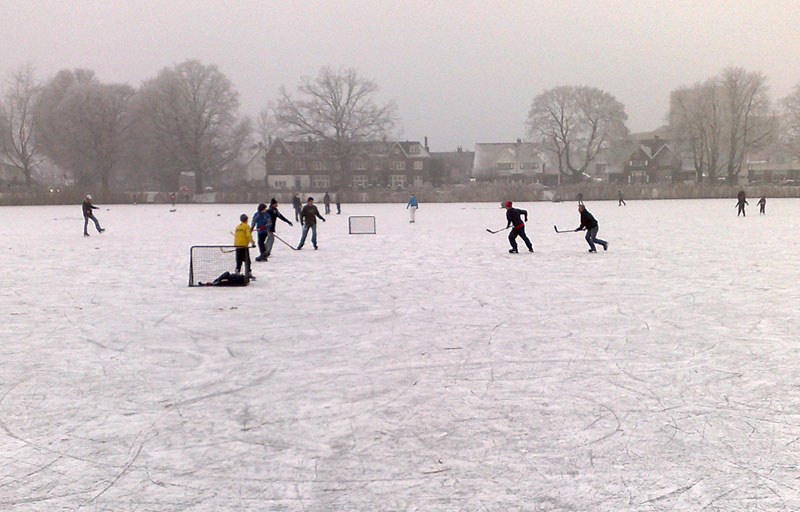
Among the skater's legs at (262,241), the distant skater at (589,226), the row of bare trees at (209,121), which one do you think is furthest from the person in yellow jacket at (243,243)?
the row of bare trees at (209,121)

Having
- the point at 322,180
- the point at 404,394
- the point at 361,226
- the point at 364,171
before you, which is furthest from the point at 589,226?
the point at 322,180

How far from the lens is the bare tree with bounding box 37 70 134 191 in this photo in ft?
196

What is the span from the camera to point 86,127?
2359 inches

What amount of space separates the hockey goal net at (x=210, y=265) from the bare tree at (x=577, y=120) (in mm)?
59187

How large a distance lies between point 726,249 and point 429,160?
71558mm

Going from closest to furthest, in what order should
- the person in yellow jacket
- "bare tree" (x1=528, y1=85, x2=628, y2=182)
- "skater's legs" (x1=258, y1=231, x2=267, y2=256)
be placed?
1. the person in yellow jacket
2. "skater's legs" (x1=258, y1=231, x2=267, y2=256)
3. "bare tree" (x1=528, y1=85, x2=628, y2=182)

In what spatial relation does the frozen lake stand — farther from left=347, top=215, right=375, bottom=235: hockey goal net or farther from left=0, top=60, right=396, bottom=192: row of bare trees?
left=0, top=60, right=396, bottom=192: row of bare trees

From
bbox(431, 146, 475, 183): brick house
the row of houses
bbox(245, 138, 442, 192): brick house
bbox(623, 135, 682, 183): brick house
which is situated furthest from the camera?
bbox(431, 146, 475, 183): brick house

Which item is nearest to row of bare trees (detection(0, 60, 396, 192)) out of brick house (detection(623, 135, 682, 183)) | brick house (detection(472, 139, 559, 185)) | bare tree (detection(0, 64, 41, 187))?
bare tree (detection(0, 64, 41, 187))

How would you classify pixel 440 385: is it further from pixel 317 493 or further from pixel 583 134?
pixel 583 134

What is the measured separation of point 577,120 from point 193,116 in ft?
136

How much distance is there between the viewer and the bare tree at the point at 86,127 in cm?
5969

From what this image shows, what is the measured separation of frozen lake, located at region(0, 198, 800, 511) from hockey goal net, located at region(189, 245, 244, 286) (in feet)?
2.53

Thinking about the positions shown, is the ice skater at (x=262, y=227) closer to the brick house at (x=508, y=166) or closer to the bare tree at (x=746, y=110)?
the bare tree at (x=746, y=110)
